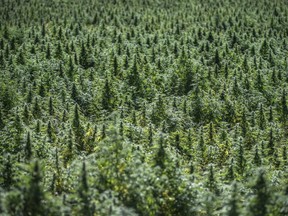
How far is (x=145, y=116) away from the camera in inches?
610

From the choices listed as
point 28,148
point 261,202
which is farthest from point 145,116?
point 261,202

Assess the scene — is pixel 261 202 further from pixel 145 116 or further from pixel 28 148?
pixel 145 116

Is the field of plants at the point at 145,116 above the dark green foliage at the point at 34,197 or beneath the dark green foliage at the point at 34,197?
beneath

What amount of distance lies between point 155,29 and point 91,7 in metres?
12.5

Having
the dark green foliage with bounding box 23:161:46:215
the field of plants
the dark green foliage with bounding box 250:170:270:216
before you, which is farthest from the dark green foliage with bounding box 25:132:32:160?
the dark green foliage with bounding box 250:170:270:216

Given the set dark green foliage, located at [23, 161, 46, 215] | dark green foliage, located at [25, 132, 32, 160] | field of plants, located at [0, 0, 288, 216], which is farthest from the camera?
dark green foliage, located at [25, 132, 32, 160]

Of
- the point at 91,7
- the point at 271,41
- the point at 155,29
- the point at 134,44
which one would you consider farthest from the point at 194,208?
the point at 91,7

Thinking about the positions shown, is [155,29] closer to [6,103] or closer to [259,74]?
[259,74]

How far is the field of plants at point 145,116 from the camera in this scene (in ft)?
25.1

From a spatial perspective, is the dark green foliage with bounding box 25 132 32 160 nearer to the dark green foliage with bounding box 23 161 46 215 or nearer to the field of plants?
the field of plants

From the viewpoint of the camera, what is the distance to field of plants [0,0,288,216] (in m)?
7.66

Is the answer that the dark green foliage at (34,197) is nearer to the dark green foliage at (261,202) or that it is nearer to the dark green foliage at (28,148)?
the dark green foliage at (28,148)

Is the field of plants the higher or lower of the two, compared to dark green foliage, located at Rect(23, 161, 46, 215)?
lower

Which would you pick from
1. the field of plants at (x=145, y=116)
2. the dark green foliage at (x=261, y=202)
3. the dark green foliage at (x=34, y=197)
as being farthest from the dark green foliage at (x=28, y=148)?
the dark green foliage at (x=261, y=202)
